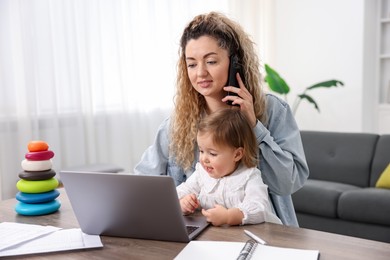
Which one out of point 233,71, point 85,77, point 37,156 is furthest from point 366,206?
point 37,156

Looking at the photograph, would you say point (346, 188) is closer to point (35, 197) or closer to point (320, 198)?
point (320, 198)

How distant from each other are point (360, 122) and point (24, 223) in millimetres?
4542

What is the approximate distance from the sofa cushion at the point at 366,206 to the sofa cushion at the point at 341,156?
38 cm

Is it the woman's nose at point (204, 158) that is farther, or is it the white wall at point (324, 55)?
the white wall at point (324, 55)

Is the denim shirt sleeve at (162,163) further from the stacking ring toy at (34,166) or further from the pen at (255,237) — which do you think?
the pen at (255,237)

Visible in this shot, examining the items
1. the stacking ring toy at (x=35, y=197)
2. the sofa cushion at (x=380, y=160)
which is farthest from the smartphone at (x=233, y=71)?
the sofa cushion at (x=380, y=160)

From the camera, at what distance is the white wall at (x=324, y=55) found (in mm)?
5262

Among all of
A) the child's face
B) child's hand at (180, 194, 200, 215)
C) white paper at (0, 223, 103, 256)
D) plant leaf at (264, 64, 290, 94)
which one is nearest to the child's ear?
the child's face

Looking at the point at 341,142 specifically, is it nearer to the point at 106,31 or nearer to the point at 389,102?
the point at 389,102

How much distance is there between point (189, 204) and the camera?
4.82ft

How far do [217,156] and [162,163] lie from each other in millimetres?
423

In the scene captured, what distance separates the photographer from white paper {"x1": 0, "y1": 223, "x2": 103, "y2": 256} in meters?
1.19

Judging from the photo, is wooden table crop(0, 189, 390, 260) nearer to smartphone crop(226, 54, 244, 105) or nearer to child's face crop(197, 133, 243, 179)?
child's face crop(197, 133, 243, 179)

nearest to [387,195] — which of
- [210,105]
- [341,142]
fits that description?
[341,142]
